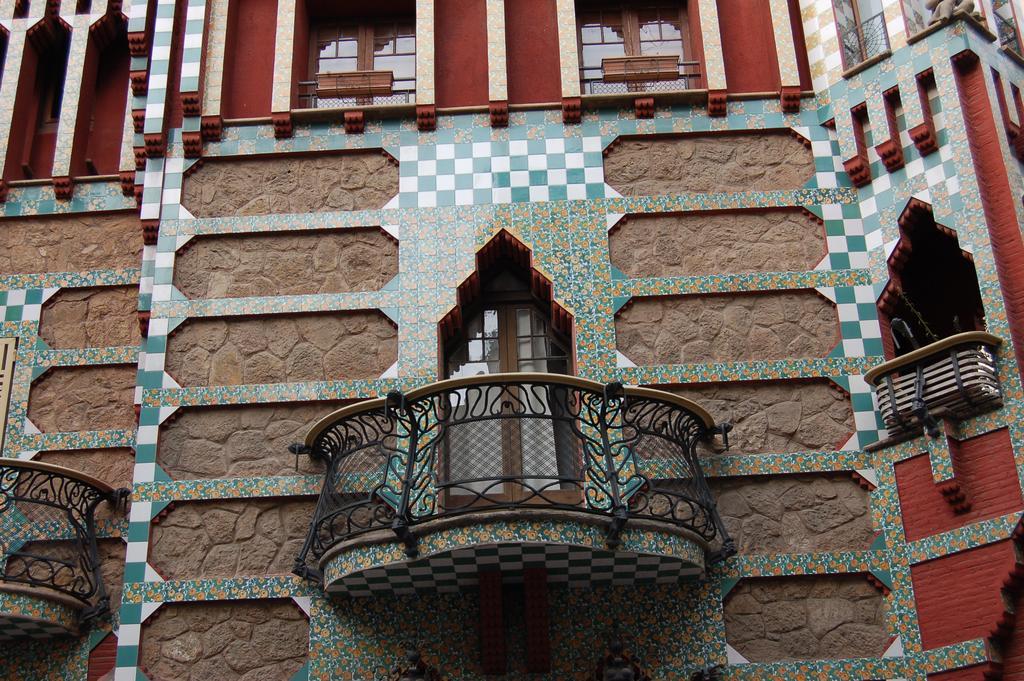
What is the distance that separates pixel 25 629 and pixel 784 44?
8.42 m

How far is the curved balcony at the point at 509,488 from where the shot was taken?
30.7 ft

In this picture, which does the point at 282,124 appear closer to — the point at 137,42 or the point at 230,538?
the point at 137,42

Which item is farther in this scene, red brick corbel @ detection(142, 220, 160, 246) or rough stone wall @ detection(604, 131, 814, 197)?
red brick corbel @ detection(142, 220, 160, 246)

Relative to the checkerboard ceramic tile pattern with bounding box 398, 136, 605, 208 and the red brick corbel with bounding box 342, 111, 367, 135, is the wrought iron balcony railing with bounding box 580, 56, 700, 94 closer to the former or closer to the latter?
the checkerboard ceramic tile pattern with bounding box 398, 136, 605, 208

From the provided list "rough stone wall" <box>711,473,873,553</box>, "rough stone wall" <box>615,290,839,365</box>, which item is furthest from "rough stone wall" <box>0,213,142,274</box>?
"rough stone wall" <box>711,473,873,553</box>

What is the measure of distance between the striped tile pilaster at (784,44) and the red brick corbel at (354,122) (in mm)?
3918

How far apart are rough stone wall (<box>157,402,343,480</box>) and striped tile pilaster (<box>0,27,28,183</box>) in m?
3.77

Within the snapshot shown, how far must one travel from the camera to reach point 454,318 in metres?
11.2

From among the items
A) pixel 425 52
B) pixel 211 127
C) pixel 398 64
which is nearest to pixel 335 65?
pixel 398 64

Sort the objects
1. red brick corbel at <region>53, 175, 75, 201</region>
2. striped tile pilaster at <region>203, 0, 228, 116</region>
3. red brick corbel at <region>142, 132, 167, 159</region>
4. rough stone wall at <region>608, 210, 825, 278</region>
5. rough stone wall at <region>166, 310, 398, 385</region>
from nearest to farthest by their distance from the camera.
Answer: rough stone wall at <region>166, 310, 398, 385</region>, rough stone wall at <region>608, 210, 825, 278</region>, red brick corbel at <region>142, 132, 167, 159</region>, striped tile pilaster at <region>203, 0, 228, 116</region>, red brick corbel at <region>53, 175, 75, 201</region>

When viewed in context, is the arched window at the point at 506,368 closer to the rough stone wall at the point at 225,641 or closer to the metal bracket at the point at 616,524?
the metal bracket at the point at 616,524

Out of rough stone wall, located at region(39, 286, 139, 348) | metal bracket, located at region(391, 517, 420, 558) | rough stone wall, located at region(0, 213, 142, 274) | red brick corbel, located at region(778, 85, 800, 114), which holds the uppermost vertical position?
red brick corbel, located at region(778, 85, 800, 114)

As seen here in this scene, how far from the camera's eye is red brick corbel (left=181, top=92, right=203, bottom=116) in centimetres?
1202

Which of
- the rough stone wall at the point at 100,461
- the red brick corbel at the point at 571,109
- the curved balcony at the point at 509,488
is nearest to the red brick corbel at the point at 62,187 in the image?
the rough stone wall at the point at 100,461
